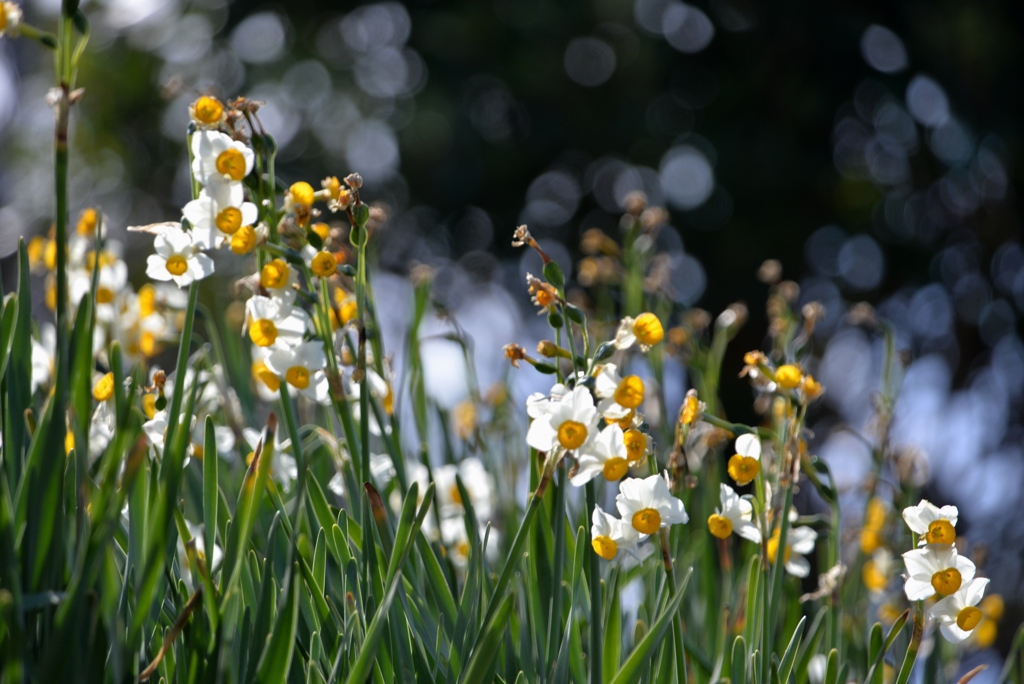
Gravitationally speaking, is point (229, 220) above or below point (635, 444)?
above

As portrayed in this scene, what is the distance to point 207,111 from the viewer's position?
0.85 meters

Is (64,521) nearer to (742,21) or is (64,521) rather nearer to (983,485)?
(983,485)

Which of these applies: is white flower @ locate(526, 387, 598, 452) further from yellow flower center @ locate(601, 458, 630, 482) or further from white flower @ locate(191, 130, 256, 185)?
white flower @ locate(191, 130, 256, 185)

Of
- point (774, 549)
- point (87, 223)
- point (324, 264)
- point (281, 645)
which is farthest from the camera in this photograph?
point (87, 223)

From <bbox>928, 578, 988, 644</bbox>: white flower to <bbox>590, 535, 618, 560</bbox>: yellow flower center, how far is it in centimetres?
32

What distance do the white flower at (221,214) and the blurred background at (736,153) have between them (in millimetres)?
3263

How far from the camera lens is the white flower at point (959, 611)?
0.80m

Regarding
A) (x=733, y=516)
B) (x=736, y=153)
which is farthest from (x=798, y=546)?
(x=736, y=153)

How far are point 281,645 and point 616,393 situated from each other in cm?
35

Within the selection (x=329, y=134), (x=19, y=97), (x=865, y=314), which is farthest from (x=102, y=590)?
(x=19, y=97)

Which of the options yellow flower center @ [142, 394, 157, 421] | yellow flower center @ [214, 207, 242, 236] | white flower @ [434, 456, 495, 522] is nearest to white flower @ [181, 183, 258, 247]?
yellow flower center @ [214, 207, 242, 236]

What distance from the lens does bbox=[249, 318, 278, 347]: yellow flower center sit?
2.87 ft

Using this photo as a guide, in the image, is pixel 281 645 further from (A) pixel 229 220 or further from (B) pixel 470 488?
(B) pixel 470 488

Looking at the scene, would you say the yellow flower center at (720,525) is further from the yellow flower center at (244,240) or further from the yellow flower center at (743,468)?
the yellow flower center at (244,240)
